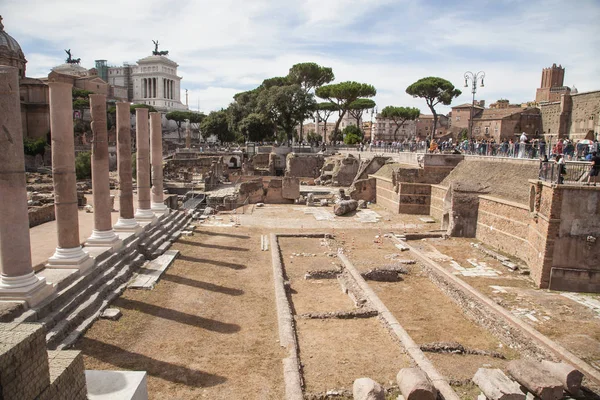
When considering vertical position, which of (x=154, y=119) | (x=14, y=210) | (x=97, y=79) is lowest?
(x=14, y=210)

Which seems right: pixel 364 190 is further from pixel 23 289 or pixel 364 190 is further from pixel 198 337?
pixel 23 289

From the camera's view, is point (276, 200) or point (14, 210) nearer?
point (14, 210)

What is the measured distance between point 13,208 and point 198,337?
14.6 feet

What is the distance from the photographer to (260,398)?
674 centimetres

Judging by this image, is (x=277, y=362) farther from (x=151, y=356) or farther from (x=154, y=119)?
(x=154, y=119)

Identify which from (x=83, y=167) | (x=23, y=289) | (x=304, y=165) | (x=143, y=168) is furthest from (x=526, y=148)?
(x=83, y=167)

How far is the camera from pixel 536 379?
7027mm

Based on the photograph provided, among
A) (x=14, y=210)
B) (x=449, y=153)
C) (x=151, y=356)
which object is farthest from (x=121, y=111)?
(x=449, y=153)

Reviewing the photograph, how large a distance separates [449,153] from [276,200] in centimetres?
1212

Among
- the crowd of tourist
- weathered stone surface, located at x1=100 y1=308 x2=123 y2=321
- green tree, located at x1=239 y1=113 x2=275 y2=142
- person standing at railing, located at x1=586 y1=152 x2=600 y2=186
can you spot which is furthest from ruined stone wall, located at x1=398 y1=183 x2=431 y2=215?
green tree, located at x1=239 y1=113 x2=275 y2=142

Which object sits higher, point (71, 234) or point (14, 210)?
point (14, 210)

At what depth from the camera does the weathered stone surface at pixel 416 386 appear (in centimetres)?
656

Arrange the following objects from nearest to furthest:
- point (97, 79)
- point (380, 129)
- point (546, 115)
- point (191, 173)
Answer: point (546, 115)
point (191, 173)
point (97, 79)
point (380, 129)

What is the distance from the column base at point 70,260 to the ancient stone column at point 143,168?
19.0ft
